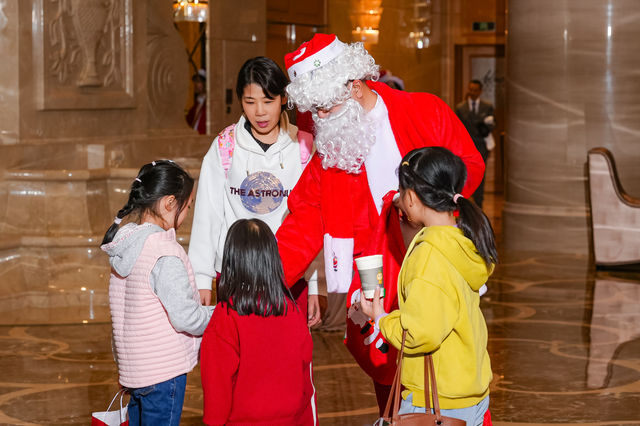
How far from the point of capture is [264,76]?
12.9ft

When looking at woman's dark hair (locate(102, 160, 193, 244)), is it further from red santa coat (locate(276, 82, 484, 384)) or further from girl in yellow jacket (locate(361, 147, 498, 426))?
girl in yellow jacket (locate(361, 147, 498, 426))

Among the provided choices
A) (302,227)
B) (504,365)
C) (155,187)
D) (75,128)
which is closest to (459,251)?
(302,227)

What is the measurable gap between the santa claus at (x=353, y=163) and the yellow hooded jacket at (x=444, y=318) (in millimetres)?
640

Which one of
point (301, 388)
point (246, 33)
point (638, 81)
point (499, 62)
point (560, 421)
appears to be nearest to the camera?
point (301, 388)

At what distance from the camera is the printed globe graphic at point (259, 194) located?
13.3ft

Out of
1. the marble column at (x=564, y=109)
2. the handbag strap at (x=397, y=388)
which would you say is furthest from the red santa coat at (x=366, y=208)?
the marble column at (x=564, y=109)

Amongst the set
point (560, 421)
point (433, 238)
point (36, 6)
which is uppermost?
point (36, 6)

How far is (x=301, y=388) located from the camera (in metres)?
3.27

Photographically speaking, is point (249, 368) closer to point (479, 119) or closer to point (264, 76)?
point (264, 76)

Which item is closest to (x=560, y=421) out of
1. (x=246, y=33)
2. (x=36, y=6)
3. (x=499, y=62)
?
(x=36, y=6)

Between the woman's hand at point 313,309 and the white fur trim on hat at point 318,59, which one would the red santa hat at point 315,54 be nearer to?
the white fur trim on hat at point 318,59

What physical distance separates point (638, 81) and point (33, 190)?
584 cm

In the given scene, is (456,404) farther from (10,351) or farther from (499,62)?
(499,62)

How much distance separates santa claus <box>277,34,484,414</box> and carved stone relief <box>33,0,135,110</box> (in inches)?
206
